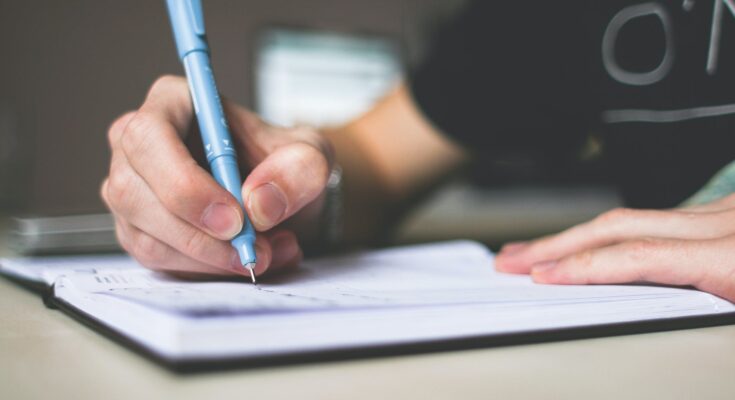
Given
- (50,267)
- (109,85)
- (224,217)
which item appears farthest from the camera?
(109,85)

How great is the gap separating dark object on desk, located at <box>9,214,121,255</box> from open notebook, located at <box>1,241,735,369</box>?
260 millimetres

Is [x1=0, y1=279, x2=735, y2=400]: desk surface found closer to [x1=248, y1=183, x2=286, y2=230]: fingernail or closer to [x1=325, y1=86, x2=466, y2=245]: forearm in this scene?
[x1=248, y1=183, x2=286, y2=230]: fingernail

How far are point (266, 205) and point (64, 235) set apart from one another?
0.39m

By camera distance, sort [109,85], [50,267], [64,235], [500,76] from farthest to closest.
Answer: [109,85]
[500,76]
[64,235]
[50,267]

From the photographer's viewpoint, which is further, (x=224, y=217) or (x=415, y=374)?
(x=224, y=217)

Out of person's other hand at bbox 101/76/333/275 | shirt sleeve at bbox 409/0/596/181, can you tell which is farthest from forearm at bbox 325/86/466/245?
person's other hand at bbox 101/76/333/275

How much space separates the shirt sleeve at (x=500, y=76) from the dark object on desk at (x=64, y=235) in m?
0.46

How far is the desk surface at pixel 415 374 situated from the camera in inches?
8.2

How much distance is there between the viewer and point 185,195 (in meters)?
0.33

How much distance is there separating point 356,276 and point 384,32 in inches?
72.0

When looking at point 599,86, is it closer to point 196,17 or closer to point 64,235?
point 196,17

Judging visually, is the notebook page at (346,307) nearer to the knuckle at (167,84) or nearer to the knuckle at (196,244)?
the knuckle at (196,244)

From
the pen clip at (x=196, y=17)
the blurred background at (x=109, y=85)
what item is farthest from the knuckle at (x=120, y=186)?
the blurred background at (x=109, y=85)

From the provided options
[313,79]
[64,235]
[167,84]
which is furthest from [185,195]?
[313,79]
